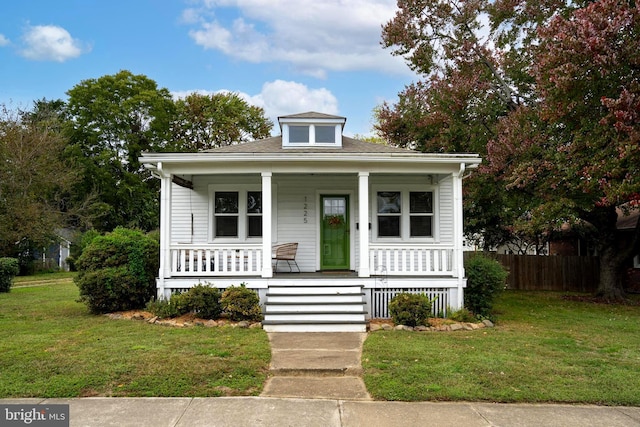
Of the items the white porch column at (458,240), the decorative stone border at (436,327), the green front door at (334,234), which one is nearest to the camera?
the decorative stone border at (436,327)

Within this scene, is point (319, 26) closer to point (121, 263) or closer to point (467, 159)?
point (467, 159)

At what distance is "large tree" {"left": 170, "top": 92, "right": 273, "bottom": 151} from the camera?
32.4 metres

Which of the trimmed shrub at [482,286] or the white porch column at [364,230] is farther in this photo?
the trimmed shrub at [482,286]

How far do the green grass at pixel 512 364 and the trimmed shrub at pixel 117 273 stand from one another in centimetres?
542

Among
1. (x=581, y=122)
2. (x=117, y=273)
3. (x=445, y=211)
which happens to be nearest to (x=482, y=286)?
(x=445, y=211)

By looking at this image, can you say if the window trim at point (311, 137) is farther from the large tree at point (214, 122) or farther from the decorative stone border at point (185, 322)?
the large tree at point (214, 122)

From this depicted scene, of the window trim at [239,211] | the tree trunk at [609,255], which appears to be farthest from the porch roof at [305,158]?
the tree trunk at [609,255]

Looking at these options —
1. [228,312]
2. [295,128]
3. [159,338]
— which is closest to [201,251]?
[228,312]

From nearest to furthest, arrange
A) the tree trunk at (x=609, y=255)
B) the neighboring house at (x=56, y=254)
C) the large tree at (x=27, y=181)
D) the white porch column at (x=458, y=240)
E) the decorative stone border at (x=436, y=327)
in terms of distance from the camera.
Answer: the decorative stone border at (x=436, y=327)
the white porch column at (x=458, y=240)
the tree trunk at (x=609, y=255)
the large tree at (x=27, y=181)
the neighboring house at (x=56, y=254)

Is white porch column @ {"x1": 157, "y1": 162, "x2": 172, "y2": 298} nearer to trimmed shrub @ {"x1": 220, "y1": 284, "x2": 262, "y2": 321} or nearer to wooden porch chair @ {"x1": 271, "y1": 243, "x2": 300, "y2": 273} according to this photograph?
trimmed shrub @ {"x1": 220, "y1": 284, "x2": 262, "y2": 321}

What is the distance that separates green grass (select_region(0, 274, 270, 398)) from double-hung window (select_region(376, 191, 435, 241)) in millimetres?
4903

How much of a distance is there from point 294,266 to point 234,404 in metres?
7.17

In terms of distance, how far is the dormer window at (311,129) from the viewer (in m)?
11.9

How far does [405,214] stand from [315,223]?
2407mm
